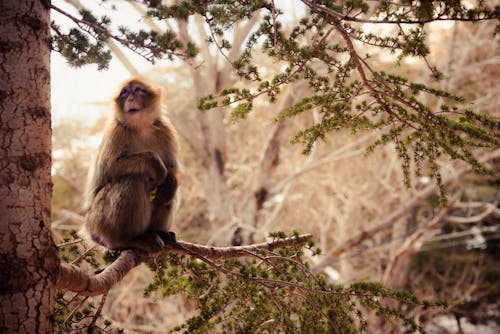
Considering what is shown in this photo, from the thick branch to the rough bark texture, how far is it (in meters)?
0.13

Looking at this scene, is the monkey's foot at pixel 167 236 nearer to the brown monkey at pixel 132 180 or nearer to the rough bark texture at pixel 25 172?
the brown monkey at pixel 132 180

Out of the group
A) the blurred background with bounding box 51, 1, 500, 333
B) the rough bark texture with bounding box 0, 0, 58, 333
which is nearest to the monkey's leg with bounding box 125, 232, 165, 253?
the rough bark texture with bounding box 0, 0, 58, 333

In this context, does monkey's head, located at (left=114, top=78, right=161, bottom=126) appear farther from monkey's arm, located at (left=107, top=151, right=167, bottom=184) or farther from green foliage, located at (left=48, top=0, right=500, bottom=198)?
green foliage, located at (left=48, top=0, right=500, bottom=198)

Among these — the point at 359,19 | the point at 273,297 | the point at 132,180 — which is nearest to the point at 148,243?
the point at 132,180

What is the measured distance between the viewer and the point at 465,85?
11820 mm

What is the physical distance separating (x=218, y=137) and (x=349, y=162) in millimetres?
4793

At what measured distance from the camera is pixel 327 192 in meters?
13.0

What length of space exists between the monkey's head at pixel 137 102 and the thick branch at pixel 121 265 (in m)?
1.16

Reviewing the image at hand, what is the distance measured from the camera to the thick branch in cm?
208

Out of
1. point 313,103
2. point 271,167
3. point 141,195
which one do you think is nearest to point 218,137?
point 271,167

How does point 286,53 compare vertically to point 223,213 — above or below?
above

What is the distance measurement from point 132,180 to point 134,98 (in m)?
0.76

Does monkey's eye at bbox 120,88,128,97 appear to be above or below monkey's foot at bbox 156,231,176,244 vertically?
above

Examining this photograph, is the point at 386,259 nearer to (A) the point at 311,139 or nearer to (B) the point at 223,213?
(B) the point at 223,213
